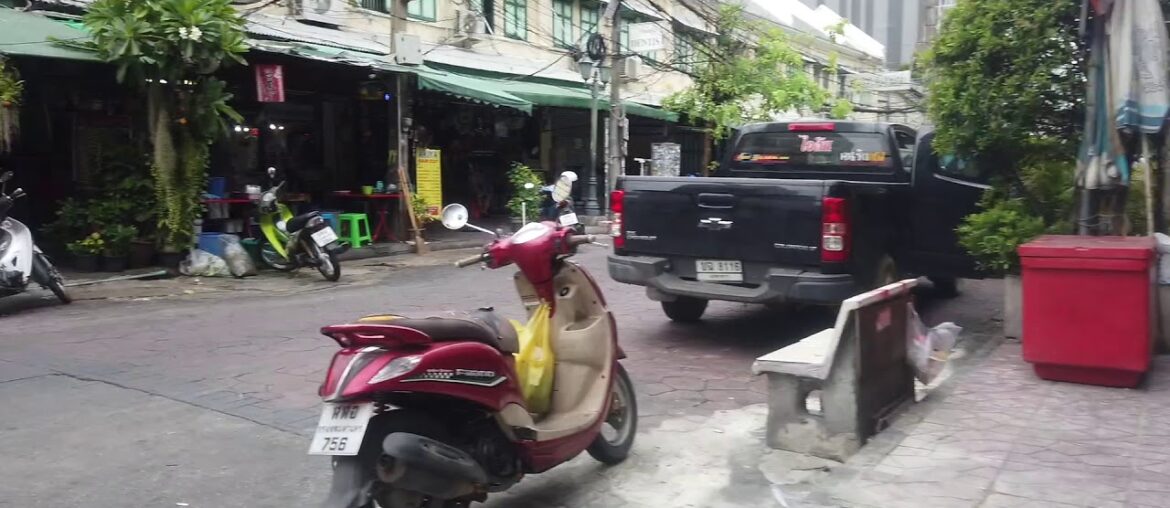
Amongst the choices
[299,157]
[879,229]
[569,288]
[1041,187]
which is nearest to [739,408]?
[569,288]

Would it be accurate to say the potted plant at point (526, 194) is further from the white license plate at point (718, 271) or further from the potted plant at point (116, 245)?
the white license plate at point (718, 271)

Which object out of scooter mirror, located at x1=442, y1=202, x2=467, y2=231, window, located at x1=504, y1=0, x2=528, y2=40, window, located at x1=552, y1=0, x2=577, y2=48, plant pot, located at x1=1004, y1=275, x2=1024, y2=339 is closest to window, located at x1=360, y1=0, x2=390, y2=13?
window, located at x1=504, y1=0, x2=528, y2=40

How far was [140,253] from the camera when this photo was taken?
11266 mm

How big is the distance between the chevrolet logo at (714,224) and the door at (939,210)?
222cm

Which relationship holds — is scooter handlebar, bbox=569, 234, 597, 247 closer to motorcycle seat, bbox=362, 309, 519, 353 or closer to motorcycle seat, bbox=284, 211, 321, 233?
motorcycle seat, bbox=362, 309, 519, 353

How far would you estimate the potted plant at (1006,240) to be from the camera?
7.21 m

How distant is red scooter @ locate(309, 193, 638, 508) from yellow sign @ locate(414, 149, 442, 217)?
10721mm

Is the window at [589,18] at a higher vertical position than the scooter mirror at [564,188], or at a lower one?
higher

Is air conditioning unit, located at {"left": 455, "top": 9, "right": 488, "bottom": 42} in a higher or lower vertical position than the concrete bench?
higher

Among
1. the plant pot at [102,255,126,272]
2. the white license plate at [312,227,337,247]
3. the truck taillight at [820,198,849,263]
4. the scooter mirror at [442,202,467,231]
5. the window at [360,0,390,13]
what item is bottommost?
the plant pot at [102,255,126,272]

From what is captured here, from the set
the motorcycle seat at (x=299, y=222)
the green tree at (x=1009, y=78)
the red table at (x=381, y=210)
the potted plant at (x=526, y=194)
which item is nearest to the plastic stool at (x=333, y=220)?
the red table at (x=381, y=210)

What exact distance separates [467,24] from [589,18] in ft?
18.6

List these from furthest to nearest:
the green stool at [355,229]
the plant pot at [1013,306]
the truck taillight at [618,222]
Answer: the green stool at [355,229], the truck taillight at [618,222], the plant pot at [1013,306]

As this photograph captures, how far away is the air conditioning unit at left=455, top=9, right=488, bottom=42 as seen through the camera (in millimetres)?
19219
